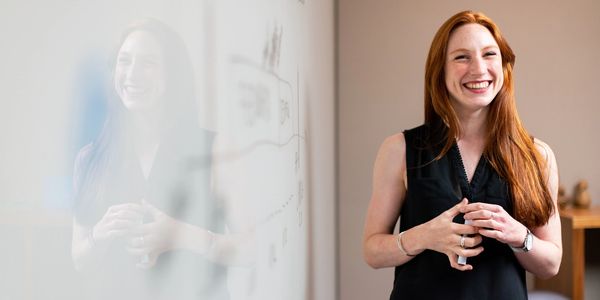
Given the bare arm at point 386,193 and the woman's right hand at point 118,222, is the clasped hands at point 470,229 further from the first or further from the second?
the woman's right hand at point 118,222

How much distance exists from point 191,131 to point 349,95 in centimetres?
273

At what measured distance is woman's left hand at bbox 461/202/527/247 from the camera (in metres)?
1.48

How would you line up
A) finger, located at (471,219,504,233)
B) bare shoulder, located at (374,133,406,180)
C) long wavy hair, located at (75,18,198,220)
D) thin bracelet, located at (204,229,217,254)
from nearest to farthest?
long wavy hair, located at (75,18,198,220) < thin bracelet, located at (204,229,217,254) < finger, located at (471,219,504,233) < bare shoulder, located at (374,133,406,180)

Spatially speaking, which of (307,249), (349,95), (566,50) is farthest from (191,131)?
(566,50)

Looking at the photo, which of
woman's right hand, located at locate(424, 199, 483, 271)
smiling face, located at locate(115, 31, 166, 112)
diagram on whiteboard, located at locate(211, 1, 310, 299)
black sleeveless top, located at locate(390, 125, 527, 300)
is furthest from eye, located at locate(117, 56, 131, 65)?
black sleeveless top, located at locate(390, 125, 527, 300)

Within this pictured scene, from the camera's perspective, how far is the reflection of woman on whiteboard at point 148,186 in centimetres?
36

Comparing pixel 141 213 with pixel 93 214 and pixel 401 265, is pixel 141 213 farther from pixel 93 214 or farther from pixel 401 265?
pixel 401 265

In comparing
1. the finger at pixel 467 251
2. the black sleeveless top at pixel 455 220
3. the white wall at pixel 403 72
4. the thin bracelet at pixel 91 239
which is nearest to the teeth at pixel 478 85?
the black sleeveless top at pixel 455 220

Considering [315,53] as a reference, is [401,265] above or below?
below

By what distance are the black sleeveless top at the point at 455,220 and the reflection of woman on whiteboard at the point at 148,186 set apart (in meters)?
1.14

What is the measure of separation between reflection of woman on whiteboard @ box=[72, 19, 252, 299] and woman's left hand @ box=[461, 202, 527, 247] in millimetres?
1007

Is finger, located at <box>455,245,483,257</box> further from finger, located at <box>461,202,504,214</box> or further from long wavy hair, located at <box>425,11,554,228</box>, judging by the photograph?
long wavy hair, located at <box>425,11,554,228</box>

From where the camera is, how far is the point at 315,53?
187cm

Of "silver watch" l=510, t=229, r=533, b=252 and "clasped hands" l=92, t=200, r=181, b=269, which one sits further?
"silver watch" l=510, t=229, r=533, b=252
